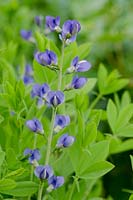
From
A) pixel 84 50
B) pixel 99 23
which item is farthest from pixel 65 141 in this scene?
pixel 99 23

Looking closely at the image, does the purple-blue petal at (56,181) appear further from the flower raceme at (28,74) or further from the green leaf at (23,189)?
the flower raceme at (28,74)

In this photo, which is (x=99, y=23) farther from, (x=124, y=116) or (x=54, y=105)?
(x=54, y=105)

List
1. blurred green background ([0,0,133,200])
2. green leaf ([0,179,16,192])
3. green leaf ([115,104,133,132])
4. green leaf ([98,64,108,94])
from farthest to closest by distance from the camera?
blurred green background ([0,0,133,200]) → green leaf ([98,64,108,94]) → green leaf ([115,104,133,132]) → green leaf ([0,179,16,192])

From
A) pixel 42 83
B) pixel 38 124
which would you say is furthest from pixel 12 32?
pixel 38 124

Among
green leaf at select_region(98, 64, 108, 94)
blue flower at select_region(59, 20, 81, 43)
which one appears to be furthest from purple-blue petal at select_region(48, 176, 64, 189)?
green leaf at select_region(98, 64, 108, 94)

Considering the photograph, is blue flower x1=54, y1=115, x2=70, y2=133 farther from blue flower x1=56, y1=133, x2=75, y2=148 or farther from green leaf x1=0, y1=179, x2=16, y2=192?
green leaf x1=0, y1=179, x2=16, y2=192

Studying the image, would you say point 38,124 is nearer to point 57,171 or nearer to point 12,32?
point 57,171
